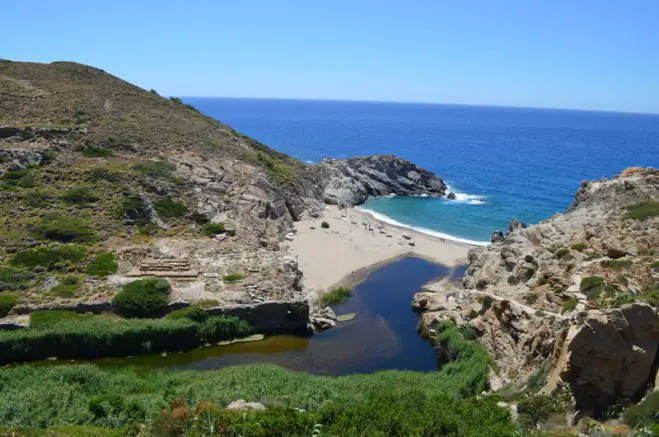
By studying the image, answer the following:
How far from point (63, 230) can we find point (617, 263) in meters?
43.0

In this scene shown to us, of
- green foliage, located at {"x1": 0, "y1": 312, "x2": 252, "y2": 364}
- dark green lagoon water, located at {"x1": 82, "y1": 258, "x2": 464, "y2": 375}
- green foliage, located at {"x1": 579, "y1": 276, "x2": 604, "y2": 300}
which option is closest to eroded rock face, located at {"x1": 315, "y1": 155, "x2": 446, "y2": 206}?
dark green lagoon water, located at {"x1": 82, "y1": 258, "x2": 464, "y2": 375}

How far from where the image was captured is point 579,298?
27.3 m

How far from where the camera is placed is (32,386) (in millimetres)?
23844

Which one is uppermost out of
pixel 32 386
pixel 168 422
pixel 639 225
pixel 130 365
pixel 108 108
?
pixel 108 108

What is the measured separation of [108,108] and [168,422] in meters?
Result: 64.8

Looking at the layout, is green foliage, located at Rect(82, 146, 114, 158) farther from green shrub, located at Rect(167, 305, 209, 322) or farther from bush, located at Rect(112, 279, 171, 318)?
green shrub, located at Rect(167, 305, 209, 322)

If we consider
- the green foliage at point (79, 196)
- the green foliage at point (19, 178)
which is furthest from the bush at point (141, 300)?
the green foliage at point (19, 178)

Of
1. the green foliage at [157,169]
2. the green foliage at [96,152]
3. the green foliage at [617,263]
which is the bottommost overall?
the green foliage at [617,263]

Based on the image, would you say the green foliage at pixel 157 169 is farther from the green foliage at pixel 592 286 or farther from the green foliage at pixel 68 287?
the green foliage at pixel 592 286

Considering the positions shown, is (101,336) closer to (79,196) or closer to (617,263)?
(79,196)

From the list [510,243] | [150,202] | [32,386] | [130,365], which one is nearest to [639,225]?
[510,243]

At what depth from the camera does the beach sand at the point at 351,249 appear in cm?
4988

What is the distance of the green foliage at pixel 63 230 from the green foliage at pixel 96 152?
51.3ft

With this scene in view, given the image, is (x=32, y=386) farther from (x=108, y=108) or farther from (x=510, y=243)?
(x=108, y=108)
